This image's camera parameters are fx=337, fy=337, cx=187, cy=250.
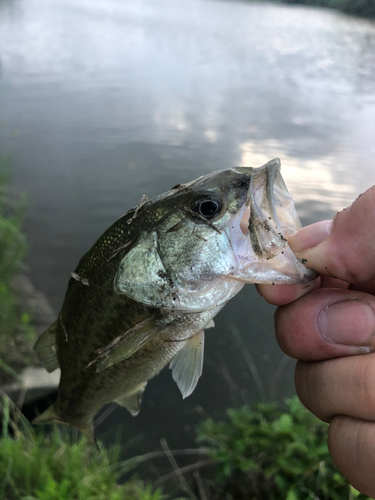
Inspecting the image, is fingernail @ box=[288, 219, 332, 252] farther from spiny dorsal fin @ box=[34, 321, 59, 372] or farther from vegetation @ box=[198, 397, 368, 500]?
vegetation @ box=[198, 397, 368, 500]

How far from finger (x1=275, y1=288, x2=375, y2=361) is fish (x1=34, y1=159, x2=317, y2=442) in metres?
0.19

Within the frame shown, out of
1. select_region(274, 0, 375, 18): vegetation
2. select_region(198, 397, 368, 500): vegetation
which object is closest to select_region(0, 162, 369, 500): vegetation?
select_region(198, 397, 368, 500): vegetation

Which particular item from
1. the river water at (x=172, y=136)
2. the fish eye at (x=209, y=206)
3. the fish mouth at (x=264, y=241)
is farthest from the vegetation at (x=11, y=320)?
the fish mouth at (x=264, y=241)

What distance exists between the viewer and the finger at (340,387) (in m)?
1.31

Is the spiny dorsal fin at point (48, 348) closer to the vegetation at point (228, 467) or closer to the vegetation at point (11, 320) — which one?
the vegetation at point (228, 467)

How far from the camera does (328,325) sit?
145 centimetres

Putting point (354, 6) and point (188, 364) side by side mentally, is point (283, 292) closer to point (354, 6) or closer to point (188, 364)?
point (188, 364)

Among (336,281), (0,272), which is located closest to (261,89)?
(0,272)

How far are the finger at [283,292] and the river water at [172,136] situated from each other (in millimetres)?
3179

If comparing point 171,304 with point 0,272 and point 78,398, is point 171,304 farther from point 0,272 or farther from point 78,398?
point 0,272

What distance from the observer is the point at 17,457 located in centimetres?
258

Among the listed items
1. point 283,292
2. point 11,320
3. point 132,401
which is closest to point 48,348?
point 132,401

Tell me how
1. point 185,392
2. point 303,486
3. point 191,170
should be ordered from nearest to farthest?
point 185,392 → point 303,486 → point 191,170

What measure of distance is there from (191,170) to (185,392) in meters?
6.69
